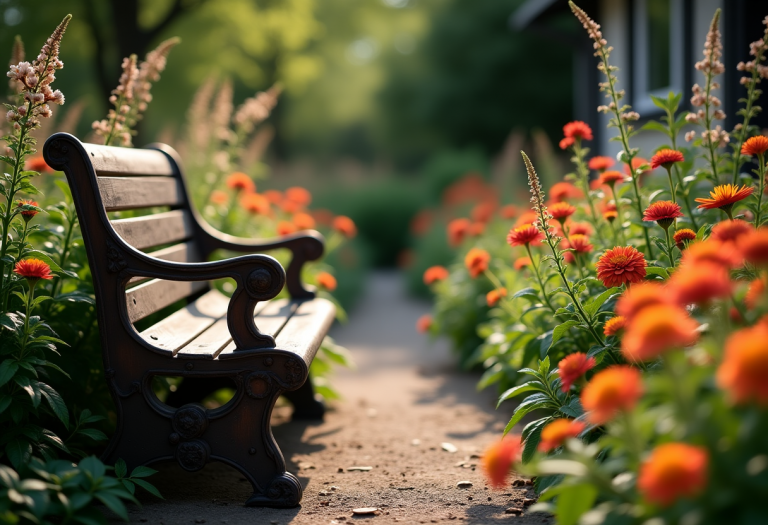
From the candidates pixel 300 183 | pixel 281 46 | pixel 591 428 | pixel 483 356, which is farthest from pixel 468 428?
pixel 281 46

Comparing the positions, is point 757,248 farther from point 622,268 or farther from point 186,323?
point 186,323

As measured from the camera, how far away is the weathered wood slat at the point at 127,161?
2.64 m

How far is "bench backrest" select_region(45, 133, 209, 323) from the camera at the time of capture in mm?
2432

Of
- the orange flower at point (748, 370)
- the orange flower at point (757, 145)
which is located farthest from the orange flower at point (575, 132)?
the orange flower at point (748, 370)

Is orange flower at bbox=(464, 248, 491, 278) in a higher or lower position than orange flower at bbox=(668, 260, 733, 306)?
lower

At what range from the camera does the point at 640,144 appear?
261 inches

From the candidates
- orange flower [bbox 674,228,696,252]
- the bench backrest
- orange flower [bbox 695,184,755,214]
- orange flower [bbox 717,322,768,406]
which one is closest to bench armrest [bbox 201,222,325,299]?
the bench backrest

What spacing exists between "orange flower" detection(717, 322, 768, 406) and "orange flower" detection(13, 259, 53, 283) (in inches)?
77.9

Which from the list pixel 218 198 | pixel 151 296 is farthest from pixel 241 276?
pixel 218 198

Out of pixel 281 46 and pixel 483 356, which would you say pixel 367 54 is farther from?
pixel 483 356

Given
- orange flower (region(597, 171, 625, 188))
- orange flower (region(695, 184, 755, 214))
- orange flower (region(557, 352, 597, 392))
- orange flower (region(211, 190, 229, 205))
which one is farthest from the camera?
orange flower (region(211, 190, 229, 205))

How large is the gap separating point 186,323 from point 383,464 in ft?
3.43

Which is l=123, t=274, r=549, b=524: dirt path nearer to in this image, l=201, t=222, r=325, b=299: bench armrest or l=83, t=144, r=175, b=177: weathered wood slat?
l=201, t=222, r=325, b=299: bench armrest

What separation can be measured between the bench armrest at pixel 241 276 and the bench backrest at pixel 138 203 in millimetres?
165
